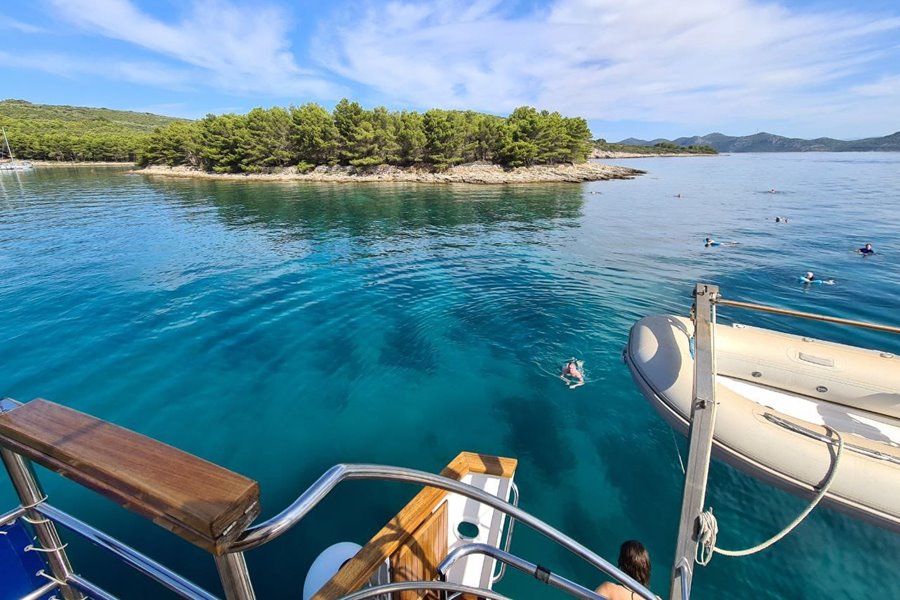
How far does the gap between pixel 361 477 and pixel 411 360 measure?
7.05 m

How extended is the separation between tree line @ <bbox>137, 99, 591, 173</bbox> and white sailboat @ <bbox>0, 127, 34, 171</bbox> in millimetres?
28069

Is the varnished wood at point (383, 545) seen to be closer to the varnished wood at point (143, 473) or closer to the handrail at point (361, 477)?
the handrail at point (361, 477)

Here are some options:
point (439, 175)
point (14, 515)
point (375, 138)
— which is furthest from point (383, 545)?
point (375, 138)

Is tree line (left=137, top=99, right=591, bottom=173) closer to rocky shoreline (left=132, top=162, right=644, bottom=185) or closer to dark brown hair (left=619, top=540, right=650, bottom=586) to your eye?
rocky shoreline (left=132, top=162, right=644, bottom=185)

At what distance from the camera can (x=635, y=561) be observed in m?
3.57

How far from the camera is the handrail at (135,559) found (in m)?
1.36

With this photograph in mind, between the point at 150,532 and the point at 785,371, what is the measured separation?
9053 mm

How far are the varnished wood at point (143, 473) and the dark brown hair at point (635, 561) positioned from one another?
3.69m

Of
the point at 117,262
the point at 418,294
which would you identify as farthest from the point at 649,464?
the point at 117,262

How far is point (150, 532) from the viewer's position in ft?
15.5

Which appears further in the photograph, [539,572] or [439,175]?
[439,175]

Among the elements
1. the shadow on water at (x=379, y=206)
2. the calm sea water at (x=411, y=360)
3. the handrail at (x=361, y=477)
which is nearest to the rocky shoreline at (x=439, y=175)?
the shadow on water at (x=379, y=206)

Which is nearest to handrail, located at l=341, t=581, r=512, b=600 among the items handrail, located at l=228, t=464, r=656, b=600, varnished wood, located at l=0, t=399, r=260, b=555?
handrail, located at l=228, t=464, r=656, b=600

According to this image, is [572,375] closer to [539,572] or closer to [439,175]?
[539,572]
